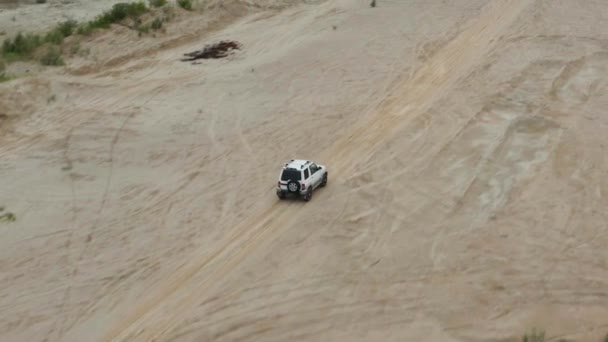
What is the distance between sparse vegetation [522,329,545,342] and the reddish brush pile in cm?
2374

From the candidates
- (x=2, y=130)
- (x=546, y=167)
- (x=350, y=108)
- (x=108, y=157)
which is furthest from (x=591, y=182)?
Result: (x=2, y=130)

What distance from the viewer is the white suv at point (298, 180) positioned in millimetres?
23375

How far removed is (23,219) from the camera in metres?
22.9

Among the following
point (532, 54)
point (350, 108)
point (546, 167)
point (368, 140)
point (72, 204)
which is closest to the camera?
point (72, 204)

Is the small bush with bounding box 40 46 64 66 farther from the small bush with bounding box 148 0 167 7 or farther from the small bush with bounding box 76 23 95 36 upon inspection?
the small bush with bounding box 148 0 167 7

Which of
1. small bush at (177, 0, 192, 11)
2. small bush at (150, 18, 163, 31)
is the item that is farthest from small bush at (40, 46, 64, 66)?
small bush at (177, 0, 192, 11)

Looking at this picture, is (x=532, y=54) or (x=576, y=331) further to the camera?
(x=532, y=54)

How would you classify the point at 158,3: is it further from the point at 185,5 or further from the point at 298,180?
the point at 298,180

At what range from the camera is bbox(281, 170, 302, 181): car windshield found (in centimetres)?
2339

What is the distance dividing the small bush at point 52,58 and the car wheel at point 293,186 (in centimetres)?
1667

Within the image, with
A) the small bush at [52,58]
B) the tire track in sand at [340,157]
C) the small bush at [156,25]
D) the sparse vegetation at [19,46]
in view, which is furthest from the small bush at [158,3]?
the tire track in sand at [340,157]

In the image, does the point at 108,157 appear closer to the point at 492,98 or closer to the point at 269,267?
the point at 269,267

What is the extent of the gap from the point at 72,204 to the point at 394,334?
11.4 meters

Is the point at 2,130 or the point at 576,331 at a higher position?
the point at 2,130
